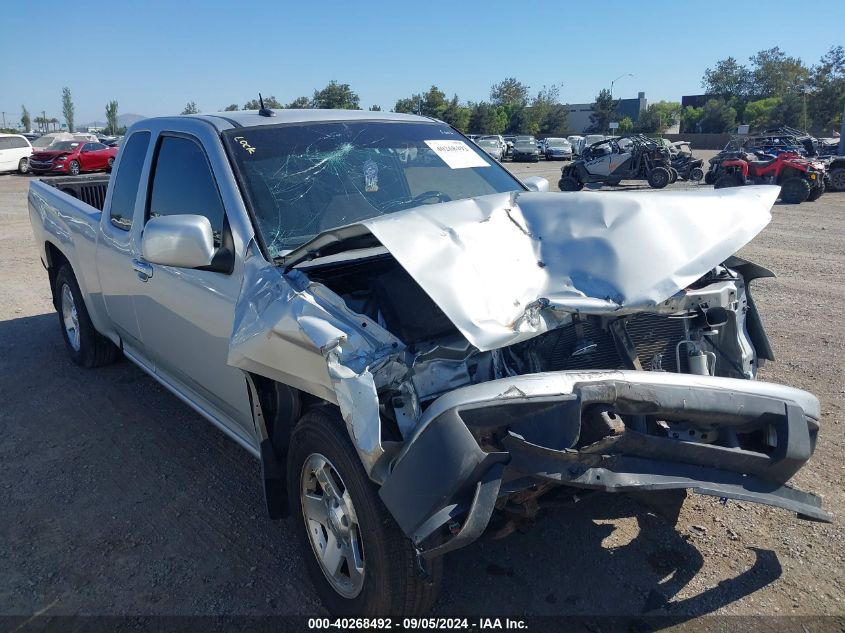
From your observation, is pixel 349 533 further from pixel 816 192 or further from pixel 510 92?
pixel 510 92

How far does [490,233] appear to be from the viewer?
2.63 meters

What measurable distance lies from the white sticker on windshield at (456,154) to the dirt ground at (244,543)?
209 centimetres

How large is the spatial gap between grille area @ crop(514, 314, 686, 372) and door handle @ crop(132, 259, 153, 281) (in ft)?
7.61

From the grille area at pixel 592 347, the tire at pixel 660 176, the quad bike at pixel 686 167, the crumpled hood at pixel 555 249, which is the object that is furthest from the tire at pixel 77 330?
the quad bike at pixel 686 167

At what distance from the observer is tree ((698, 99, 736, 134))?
70562 millimetres

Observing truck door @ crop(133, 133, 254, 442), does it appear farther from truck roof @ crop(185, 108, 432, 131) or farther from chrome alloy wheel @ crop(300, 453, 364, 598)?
chrome alloy wheel @ crop(300, 453, 364, 598)

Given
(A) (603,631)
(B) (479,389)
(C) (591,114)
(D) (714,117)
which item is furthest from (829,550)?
(C) (591,114)

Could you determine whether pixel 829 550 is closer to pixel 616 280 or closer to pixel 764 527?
pixel 764 527

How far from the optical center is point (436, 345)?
2428mm

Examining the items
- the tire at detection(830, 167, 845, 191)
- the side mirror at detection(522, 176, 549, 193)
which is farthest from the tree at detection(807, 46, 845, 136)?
the side mirror at detection(522, 176, 549, 193)

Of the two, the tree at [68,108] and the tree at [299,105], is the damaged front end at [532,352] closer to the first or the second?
the tree at [299,105]

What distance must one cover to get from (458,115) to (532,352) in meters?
66.3

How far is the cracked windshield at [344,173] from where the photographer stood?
316cm

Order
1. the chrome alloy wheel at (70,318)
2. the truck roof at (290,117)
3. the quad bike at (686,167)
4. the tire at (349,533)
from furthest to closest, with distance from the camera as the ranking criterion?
the quad bike at (686,167) < the chrome alloy wheel at (70,318) < the truck roof at (290,117) < the tire at (349,533)
